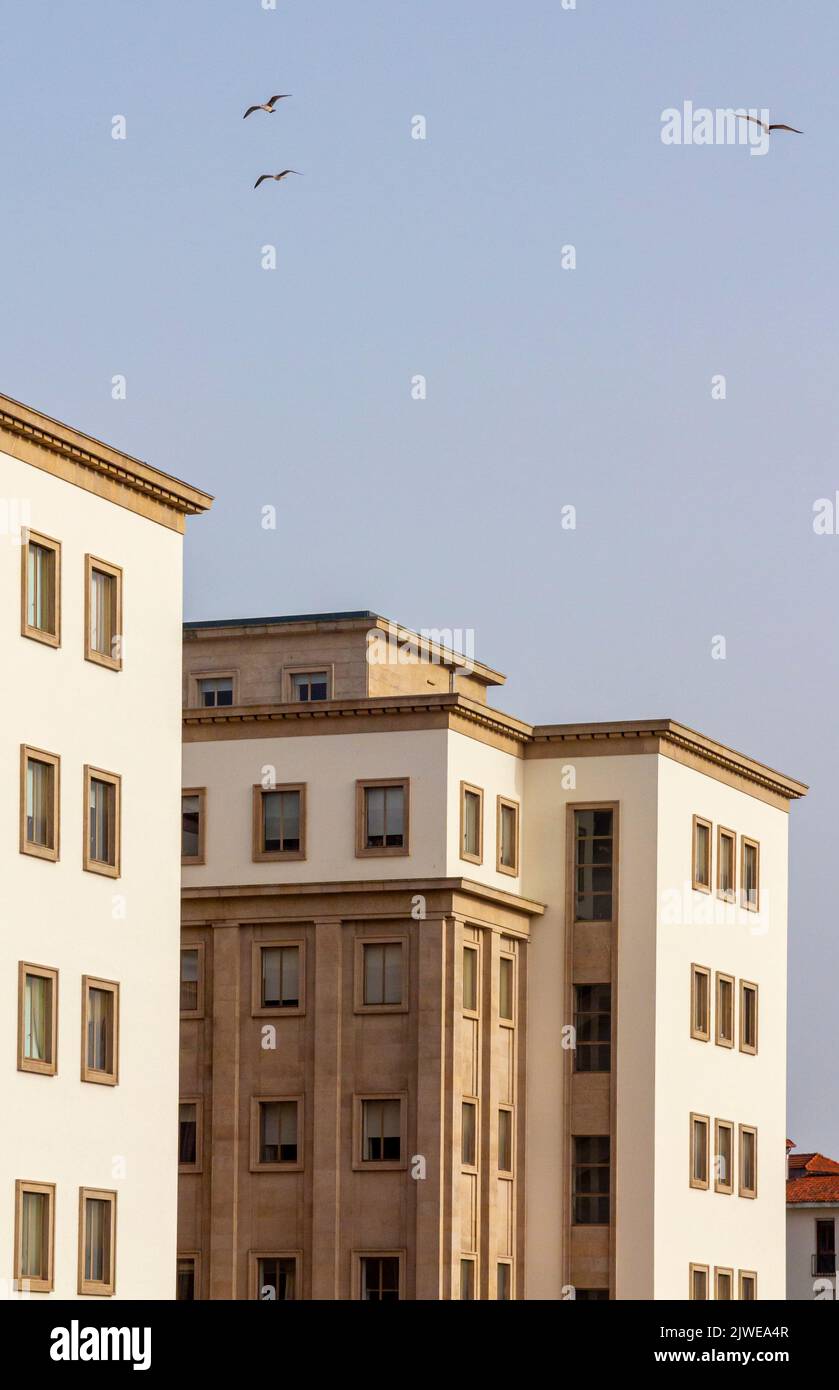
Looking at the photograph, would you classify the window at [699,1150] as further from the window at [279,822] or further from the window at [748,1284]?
the window at [279,822]

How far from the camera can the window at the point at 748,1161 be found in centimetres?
6962

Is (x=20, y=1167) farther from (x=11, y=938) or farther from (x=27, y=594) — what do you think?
(x=27, y=594)

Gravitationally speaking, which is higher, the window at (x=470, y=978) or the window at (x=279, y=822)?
the window at (x=279, y=822)

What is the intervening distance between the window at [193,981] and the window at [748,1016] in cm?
1523

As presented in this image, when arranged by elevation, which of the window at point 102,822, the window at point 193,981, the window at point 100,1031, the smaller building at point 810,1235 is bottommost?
the smaller building at point 810,1235

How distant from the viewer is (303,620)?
7356cm

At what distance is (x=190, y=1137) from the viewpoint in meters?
63.8

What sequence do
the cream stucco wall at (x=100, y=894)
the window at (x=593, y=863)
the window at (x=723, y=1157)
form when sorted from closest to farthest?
the cream stucco wall at (x=100, y=894) → the window at (x=593, y=863) → the window at (x=723, y=1157)

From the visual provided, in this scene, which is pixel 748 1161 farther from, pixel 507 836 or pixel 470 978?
pixel 507 836

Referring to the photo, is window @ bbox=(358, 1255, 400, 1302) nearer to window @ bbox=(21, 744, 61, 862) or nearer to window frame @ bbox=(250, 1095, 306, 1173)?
window frame @ bbox=(250, 1095, 306, 1173)

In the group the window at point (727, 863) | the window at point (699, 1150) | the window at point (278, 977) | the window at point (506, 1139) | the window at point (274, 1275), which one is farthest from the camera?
the window at point (727, 863)

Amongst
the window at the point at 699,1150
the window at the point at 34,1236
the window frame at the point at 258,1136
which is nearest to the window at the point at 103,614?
the window at the point at 34,1236

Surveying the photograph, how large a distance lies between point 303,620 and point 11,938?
32012 millimetres
